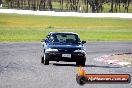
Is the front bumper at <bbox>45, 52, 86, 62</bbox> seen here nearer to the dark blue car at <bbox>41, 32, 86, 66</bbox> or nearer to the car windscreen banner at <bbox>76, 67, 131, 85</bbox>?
the dark blue car at <bbox>41, 32, 86, 66</bbox>

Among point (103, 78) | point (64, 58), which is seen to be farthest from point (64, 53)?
point (103, 78)

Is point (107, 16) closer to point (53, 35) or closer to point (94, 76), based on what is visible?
point (53, 35)

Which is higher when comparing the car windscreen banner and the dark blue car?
the car windscreen banner

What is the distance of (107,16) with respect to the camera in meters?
79.6

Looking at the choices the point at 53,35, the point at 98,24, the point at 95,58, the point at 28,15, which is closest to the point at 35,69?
the point at 53,35

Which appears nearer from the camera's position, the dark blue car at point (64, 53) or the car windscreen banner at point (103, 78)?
the car windscreen banner at point (103, 78)

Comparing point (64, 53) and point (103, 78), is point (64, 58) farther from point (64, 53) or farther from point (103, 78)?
point (103, 78)

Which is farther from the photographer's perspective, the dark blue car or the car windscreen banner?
the dark blue car

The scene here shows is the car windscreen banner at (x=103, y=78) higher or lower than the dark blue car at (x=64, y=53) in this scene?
higher

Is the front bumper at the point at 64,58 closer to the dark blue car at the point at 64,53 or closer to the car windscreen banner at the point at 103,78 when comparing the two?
the dark blue car at the point at 64,53

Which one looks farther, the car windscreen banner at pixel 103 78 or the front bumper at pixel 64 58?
the front bumper at pixel 64 58

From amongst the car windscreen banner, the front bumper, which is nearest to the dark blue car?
the front bumper

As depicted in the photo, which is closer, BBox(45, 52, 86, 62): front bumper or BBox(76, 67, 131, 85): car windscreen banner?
BBox(76, 67, 131, 85): car windscreen banner

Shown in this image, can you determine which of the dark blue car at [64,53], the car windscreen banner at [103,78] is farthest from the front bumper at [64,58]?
the car windscreen banner at [103,78]
